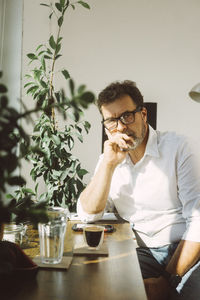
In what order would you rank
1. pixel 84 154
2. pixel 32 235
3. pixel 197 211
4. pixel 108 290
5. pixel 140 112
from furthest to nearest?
pixel 84 154 → pixel 140 112 → pixel 197 211 → pixel 32 235 → pixel 108 290

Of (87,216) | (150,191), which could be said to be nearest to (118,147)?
(150,191)

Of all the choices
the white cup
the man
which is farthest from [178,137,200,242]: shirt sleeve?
the white cup

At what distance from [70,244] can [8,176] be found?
81 cm

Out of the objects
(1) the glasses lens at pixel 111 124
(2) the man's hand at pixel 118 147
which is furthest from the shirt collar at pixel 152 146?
(1) the glasses lens at pixel 111 124

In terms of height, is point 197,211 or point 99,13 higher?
point 99,13

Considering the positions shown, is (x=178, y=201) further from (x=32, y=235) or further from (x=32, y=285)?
(x=32, y=285)

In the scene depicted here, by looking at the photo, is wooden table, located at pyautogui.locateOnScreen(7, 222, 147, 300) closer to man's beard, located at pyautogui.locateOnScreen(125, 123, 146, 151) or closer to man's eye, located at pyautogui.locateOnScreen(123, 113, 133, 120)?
man's beard, located at pyautogui.locateOnScreen(125, 123, 146, 151)

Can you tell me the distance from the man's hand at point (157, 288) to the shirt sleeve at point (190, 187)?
23 centimetres

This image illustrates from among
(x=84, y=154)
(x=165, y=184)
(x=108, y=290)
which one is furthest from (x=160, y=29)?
(x=108, y=290)

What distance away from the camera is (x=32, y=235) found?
1.29 meters

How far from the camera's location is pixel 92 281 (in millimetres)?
852

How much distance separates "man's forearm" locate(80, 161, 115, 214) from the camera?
1.57 metres

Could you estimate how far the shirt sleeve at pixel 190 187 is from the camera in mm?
1489

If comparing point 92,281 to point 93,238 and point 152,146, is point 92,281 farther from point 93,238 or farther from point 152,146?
point 152,146
